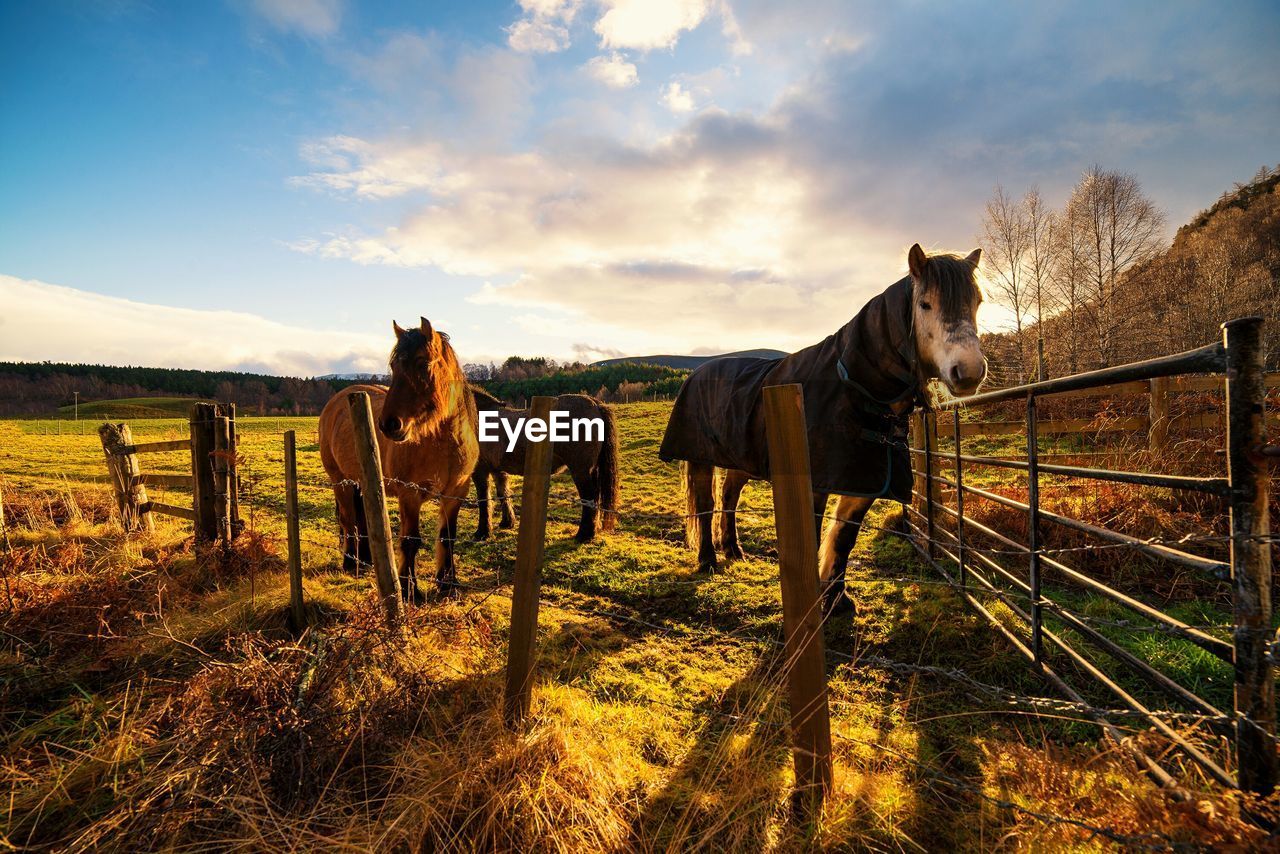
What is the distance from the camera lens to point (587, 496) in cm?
743

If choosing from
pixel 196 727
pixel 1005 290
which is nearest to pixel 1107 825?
pixel 196 727

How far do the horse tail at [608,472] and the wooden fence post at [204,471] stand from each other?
4339 mm

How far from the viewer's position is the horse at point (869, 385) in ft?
9.81

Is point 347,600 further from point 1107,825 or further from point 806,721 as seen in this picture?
point 1107,825

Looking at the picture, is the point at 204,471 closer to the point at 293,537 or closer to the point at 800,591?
the point at 293,537

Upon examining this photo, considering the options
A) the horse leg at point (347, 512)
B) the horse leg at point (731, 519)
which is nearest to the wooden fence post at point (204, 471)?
the horse leg at point (347, 512)

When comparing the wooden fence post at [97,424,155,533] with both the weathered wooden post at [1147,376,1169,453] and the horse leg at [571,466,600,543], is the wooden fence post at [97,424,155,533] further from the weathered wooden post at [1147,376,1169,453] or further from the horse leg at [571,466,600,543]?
the weathered wooden post at [1147,376,1169,453]

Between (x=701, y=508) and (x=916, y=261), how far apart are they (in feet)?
11.8

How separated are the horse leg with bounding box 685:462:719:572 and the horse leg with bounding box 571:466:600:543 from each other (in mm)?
1437

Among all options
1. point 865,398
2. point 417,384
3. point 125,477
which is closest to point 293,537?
point 417,384

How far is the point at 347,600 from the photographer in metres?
4.25

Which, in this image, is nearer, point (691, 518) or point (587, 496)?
point (691, 518)

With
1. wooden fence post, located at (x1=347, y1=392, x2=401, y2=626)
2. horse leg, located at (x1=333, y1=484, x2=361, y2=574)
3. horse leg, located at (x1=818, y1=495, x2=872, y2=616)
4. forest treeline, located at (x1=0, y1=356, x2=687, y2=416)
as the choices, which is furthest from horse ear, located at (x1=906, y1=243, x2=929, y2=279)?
forest treeline, located at (x1=0, y1=356, x2=687, y2=416)

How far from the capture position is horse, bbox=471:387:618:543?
23.1ft
